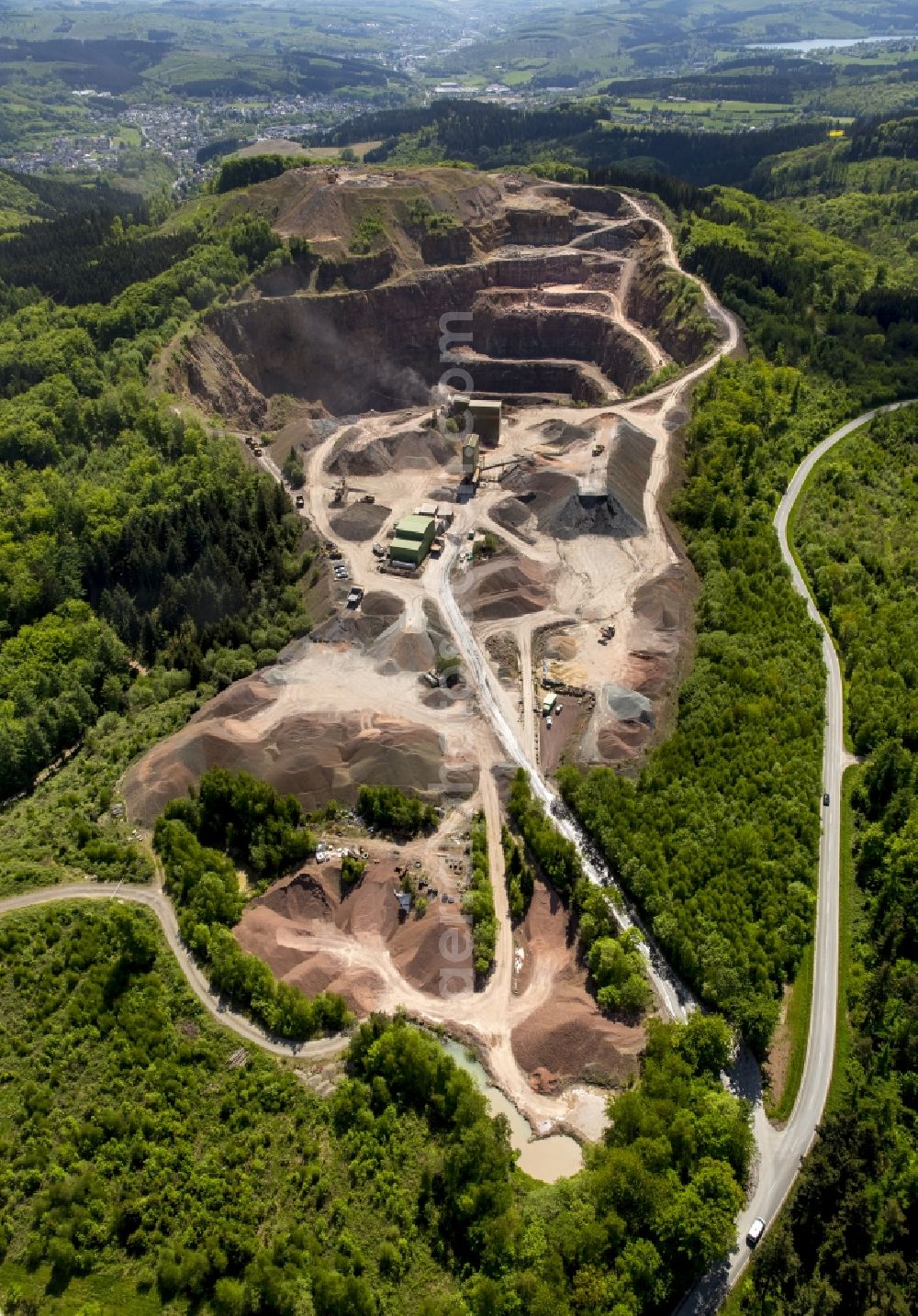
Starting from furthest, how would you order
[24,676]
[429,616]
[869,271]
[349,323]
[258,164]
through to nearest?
[258,164]
[869,271]
[349,323]
[429,616]
[24,676]

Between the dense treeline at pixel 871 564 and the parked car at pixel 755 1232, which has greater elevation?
the dense treeline at pixel 871 564

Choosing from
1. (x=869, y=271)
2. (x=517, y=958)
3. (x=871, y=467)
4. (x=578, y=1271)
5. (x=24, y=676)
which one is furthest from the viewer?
(x=869, y=271)

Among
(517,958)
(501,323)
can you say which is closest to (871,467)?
(501,323)

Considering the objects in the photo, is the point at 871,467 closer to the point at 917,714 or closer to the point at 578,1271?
the point at 917,714

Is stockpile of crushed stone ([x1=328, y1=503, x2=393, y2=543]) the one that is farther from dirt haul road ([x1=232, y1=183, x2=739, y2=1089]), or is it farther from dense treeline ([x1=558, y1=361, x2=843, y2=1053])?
dense treeline ([x1=558, y1=361, x2=843, y2=1053])

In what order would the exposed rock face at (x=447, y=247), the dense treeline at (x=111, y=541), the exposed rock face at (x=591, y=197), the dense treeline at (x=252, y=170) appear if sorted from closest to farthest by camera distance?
the dense treeline at (x=111, y=541), the exposed rock face at (x=447, y=247), the exposed rock face at (x=591, y=197), the dense treeline at (x=252, y=170)

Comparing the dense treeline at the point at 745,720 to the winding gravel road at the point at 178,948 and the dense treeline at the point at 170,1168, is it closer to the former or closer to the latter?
the dense treeline at the point at 170,1168

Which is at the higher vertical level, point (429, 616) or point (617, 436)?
point (617, 436)

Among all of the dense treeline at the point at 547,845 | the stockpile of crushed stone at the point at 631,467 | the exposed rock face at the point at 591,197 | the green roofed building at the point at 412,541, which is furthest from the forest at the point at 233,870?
the exposed rock face at the point at 591,197
